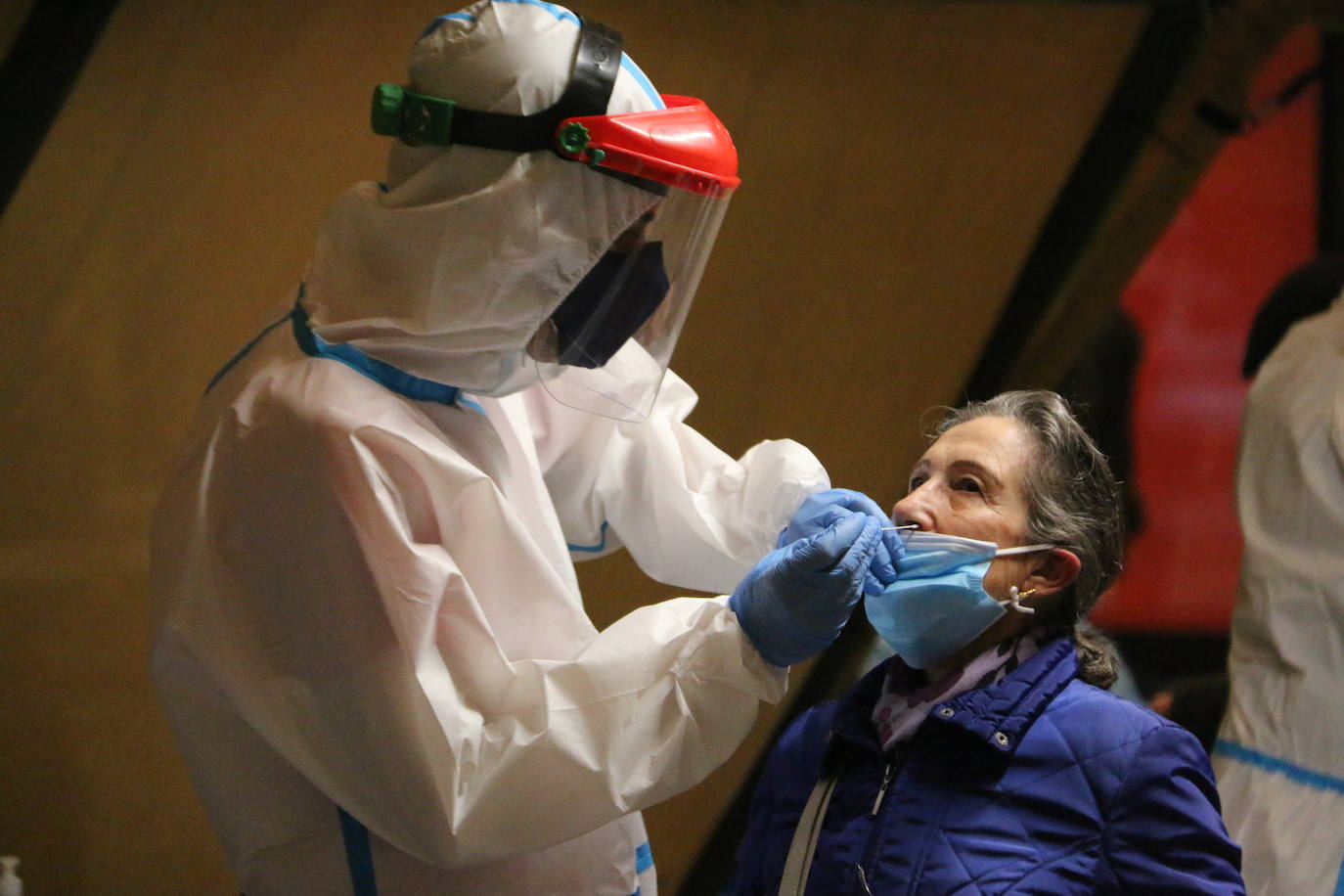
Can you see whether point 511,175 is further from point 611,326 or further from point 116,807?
point 116,807

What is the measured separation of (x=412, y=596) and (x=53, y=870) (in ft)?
4.17

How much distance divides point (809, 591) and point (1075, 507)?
0.42 m

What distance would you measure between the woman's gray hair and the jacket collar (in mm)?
66

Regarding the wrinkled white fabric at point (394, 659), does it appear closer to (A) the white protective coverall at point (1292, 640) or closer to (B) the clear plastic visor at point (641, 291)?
(B) the clear plastic visor at point (641, 291)

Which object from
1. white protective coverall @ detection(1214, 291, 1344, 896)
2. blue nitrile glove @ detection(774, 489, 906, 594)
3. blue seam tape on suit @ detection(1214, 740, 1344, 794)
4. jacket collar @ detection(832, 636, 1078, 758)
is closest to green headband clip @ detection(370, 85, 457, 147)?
blue nitrile glove @ detection(774, 489, 906, 594)

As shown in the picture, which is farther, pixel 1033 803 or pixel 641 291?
pixel 641 291

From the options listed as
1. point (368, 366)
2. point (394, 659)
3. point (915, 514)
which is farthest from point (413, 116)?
point (915, 514)

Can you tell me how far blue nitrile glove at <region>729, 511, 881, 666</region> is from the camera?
5.27 feet

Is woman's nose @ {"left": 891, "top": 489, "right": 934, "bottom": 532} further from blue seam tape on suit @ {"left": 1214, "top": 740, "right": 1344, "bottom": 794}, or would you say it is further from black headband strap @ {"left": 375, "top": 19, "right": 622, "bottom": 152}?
blue seam tape on suit @ {"left": 1214, "top": 740, "right": 1344, "bottom": 794}

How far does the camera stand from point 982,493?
177 cm

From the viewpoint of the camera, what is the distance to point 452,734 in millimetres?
1607

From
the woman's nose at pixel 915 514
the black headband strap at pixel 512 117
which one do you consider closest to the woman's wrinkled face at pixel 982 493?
the woman's nose at pixel 915 514

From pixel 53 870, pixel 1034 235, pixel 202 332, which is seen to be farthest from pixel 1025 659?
pixel 1034 235

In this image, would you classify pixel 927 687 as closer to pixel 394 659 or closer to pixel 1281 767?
pixel 394 659
